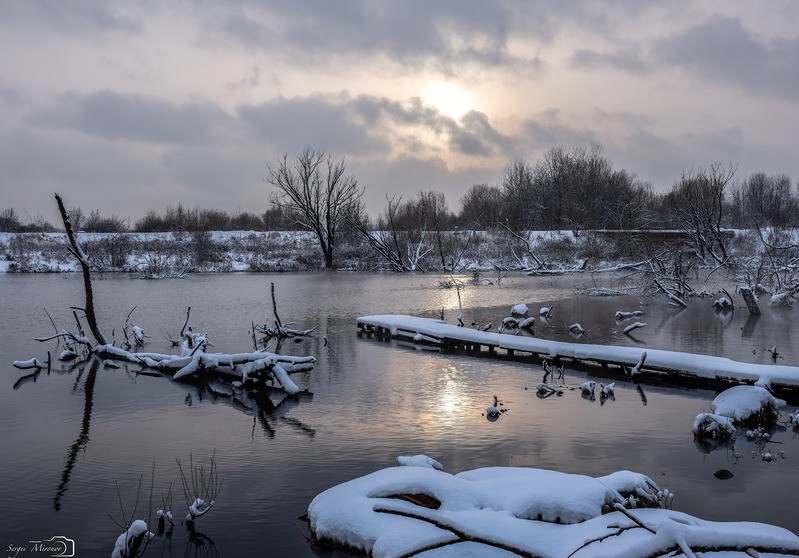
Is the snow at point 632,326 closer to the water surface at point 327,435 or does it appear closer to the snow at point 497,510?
the water surface at point 327,435

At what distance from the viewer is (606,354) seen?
16.4 m

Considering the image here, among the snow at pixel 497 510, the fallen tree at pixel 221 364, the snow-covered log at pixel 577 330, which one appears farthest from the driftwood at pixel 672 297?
the snow at pixel 497 510

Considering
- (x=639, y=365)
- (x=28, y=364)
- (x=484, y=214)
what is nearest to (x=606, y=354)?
(x=639, y=365)

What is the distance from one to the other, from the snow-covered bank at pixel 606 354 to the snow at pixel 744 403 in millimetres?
1435

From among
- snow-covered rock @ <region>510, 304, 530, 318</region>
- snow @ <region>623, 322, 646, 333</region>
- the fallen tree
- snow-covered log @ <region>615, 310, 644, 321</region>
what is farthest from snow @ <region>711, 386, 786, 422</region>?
snow-covered rock @ <region>510, 304, 530, 318</region>

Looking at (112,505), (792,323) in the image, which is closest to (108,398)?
(112,505)

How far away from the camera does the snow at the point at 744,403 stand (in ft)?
38.3

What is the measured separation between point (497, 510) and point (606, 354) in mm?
10879

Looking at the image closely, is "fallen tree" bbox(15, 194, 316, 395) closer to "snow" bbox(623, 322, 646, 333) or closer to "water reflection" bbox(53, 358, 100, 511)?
"water reflection" bbox(53, 358, 100, 511)

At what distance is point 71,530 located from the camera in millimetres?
7676

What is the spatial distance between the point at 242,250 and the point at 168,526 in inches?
2029

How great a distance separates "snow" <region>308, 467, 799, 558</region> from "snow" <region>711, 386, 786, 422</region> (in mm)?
4849

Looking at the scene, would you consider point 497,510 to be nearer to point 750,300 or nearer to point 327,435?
point 327,435

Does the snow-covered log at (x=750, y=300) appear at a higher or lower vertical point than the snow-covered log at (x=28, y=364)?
higher
